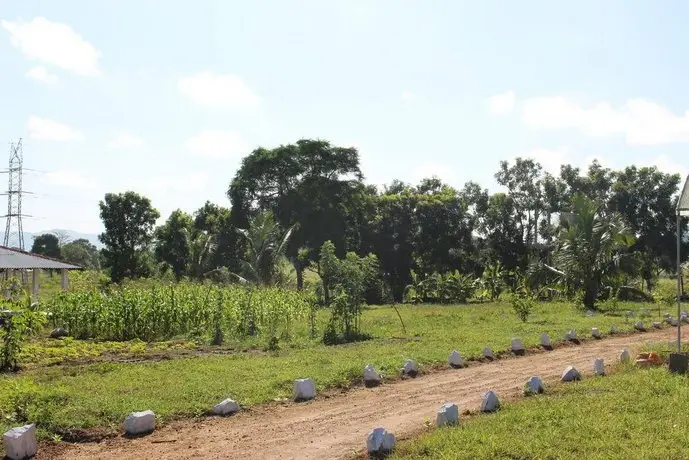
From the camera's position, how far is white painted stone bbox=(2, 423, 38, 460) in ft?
22.3

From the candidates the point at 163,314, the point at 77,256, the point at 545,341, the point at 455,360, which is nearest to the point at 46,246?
the point at 77,256

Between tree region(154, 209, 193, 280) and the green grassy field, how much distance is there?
3794 cm

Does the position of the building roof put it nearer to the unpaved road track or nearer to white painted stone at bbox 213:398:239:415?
white painted stone at bbox 213:398:239:415

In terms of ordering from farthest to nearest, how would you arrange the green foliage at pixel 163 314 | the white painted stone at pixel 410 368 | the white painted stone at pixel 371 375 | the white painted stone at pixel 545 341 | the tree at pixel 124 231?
the tree at pixel 124 231, the green foliage at pixel 163 314, the white painted stone at pixel 545 341, the white painted stone at pixel 410 368, the white painted stone at pixel 371 375

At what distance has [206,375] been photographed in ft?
37.0

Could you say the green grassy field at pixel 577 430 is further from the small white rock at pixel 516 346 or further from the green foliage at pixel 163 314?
the green foliage at pixel 163 314

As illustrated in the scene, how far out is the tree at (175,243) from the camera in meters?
45.2

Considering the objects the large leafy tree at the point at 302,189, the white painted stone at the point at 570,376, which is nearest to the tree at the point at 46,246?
the large leafy tree at the point at 302,189

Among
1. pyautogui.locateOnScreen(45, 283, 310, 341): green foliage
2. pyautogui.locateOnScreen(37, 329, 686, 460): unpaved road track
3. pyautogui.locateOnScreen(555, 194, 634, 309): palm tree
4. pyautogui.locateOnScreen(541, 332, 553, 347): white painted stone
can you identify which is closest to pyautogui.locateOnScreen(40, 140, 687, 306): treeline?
pyautogui.locateOnScreen(555, 194, 634, 309): palm tree

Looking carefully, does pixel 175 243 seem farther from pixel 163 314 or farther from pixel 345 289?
pixel 345 289

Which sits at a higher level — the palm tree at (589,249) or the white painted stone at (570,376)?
the palm tree at (589,249)

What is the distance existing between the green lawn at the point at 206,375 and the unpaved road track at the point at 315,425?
56 centimetres

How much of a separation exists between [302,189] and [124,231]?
38.6 feet

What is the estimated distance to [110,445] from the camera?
757 cm
